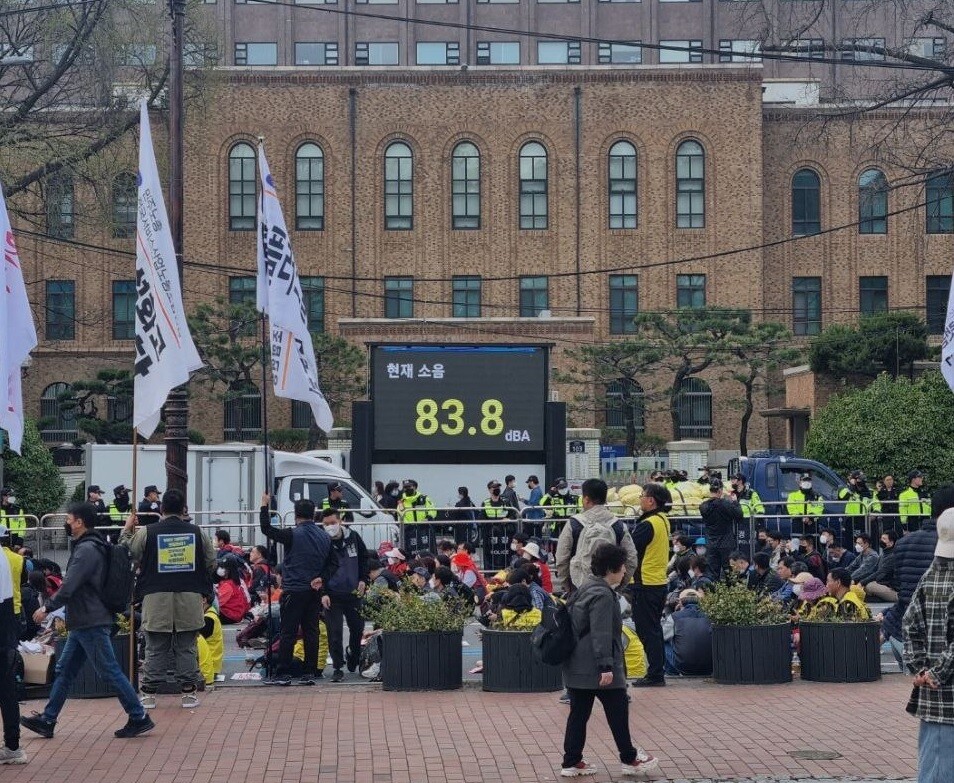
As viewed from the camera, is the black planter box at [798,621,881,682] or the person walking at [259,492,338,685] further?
the person walking at [259,492,338,685]

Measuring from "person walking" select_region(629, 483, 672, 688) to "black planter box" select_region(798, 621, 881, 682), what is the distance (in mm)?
1499

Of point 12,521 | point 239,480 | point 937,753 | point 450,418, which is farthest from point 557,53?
point 937,753

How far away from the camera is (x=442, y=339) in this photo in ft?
170

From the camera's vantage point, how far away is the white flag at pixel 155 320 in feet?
41.9

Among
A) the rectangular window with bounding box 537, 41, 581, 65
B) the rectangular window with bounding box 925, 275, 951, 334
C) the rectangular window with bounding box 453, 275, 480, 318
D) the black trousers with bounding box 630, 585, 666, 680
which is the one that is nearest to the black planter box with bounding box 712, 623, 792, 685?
the black trousers with bounding box 630, 585, 666, 680

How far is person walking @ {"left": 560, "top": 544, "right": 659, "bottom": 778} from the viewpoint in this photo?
934cm

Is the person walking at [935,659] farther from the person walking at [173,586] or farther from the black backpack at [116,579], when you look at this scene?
the person walking at [173,586]

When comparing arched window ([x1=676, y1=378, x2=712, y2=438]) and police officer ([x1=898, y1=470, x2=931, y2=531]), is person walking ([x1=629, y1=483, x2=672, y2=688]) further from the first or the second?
arched window ([x1=676, y1=378, x2=712, y2=438])

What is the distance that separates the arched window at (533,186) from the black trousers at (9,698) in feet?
160

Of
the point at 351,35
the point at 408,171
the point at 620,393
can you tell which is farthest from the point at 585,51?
the point at 620,393

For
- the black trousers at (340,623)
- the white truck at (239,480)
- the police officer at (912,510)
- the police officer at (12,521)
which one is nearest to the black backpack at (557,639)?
the black trousers at (340,623)

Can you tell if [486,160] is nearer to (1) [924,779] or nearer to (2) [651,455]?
(2) [651,455]

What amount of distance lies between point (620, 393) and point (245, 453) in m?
27.4

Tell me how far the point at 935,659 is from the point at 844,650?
6.29 metres
